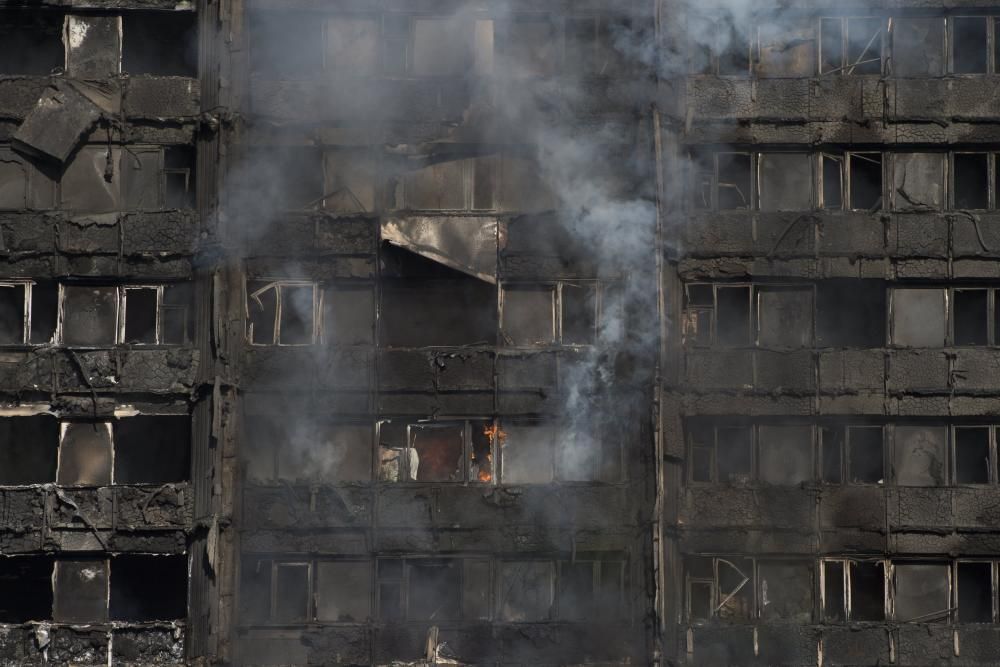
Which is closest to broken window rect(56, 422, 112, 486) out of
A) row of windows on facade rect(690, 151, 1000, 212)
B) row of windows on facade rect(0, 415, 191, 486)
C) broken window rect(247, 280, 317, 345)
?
row of windows on facade rect(0, 415, 191, 486)

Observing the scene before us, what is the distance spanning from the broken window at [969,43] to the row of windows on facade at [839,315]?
12.4ft

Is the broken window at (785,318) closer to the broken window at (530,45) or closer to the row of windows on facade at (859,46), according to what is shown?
the row of windows on facade at (859,46)

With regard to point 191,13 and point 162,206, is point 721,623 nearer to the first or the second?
point 162,206


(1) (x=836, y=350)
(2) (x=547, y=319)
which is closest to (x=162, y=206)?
(2) (x=547, y=319)

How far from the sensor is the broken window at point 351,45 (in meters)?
16.8

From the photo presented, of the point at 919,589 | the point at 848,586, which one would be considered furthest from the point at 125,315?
the point at 919,589

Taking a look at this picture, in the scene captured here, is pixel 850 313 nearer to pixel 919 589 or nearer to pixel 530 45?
pixel 919 589

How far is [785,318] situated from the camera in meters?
16.7

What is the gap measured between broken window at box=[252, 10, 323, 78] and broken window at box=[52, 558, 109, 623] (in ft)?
28.4

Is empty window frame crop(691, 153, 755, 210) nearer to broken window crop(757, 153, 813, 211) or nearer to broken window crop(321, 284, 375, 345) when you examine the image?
broken window crop(757, 153, 813, 211)

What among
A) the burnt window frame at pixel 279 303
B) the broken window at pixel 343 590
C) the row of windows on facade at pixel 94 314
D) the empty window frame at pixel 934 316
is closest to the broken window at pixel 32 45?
the row of windows on facade at pixel 94 314

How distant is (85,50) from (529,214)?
806 centimetres

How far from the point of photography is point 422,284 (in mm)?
16641

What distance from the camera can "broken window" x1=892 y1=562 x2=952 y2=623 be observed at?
16484mm
